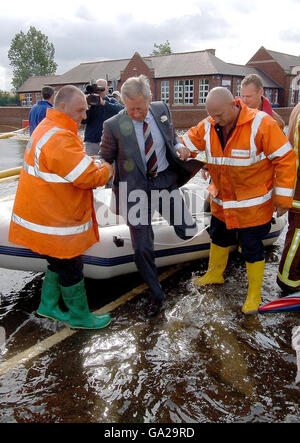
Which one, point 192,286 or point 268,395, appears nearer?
point 268,395

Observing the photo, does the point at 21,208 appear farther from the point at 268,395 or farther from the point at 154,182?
the point at 268,395

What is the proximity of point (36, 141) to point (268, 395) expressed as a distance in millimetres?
2480

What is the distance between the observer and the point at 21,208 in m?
2.91

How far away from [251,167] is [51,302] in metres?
2.24

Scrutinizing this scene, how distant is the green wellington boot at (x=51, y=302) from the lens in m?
3.48

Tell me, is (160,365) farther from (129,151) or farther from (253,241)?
(129,151)

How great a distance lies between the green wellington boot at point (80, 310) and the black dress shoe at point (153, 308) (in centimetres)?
38

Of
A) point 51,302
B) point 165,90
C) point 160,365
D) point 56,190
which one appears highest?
point 165,90

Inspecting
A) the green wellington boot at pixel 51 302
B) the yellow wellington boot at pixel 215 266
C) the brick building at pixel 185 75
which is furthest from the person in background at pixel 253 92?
the brick building at pixel 185 75

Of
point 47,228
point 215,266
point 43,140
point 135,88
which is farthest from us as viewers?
point 215,266

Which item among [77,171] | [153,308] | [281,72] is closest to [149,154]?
[77,171]

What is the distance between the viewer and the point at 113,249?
3914 millimetres

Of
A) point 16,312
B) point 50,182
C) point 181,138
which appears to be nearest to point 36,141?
point 50,182
